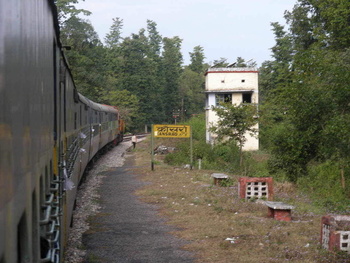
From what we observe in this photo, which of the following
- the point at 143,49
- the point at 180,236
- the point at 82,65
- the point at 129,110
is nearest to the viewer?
the point at 180,236

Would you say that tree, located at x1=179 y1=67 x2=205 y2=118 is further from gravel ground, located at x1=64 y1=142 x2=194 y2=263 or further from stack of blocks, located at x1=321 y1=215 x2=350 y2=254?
stack of blocks, located at x1=321 y1=215 x2=350 y2=254

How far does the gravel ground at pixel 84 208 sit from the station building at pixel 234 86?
1317 cm

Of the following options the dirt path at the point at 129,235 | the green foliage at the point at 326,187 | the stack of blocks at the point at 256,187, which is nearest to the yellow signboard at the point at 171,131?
the green foliage at the point at 326,187

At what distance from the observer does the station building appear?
1454 inches

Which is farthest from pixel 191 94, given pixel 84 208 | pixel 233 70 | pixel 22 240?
pixel 22 240

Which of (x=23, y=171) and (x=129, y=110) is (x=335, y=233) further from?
(x=129, y=110)

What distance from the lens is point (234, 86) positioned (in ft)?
122

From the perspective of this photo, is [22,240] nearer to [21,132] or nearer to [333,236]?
[21,132]

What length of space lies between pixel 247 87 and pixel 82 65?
56.0 ft

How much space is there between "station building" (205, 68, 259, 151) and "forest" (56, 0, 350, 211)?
65.6 inches

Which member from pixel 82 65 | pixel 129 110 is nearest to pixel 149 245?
pixel 82 65

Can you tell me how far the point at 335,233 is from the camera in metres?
8.44

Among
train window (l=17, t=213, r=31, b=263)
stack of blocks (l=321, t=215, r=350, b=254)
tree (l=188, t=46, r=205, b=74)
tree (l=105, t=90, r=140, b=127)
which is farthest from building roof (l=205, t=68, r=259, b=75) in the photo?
tree (l=188, t=46, r=205, b=74)

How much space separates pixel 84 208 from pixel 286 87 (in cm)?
1008
